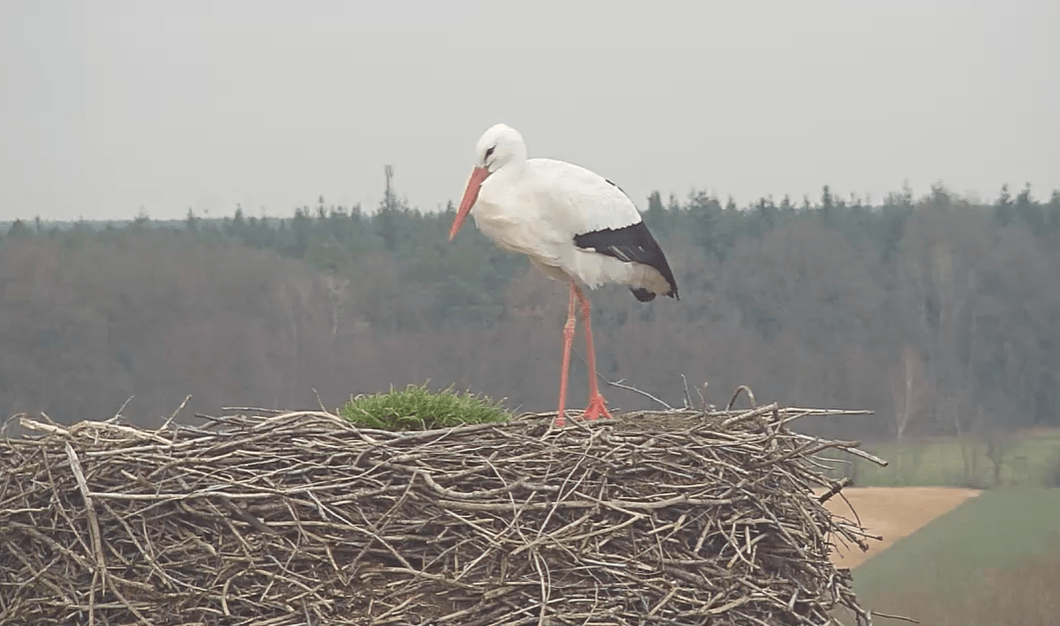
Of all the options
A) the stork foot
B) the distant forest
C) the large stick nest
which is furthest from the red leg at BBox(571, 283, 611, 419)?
the distant forest

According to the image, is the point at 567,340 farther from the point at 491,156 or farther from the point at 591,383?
the point at 491,156

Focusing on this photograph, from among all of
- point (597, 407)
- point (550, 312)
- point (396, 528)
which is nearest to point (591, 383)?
point (597, 407)

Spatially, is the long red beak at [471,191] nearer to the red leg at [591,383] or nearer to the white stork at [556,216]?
the white stork at [556,216]

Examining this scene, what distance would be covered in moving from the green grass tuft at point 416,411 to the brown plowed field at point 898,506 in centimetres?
157

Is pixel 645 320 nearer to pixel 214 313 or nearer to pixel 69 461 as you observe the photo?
pixel 214 313

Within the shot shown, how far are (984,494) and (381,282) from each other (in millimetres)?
2004

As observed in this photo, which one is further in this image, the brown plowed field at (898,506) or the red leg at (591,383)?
the brown plowed field at (898,506)

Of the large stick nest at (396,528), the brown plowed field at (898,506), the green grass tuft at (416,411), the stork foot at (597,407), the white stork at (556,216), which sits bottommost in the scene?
the brown plowed field at (898,506)

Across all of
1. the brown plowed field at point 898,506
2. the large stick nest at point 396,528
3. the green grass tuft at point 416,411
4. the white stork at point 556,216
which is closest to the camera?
the large stick nest at point 396,528

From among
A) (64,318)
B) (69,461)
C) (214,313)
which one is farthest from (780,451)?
(64,318)

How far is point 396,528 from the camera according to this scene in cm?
175

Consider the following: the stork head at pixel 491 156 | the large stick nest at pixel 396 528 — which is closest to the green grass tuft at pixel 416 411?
the large stick nest at pixel 396 528

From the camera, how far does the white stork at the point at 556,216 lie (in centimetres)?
225

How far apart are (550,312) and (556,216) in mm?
1337
